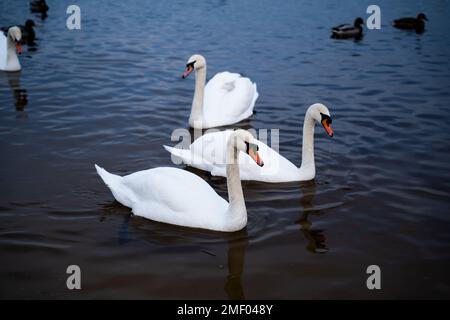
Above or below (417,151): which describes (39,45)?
above

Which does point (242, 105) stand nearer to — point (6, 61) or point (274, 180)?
point (274, 180)

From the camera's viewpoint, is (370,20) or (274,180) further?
(370,20)

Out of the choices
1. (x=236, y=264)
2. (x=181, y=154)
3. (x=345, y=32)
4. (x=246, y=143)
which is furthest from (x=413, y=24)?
(x=236, y=264)

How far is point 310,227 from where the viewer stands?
6.70 metres

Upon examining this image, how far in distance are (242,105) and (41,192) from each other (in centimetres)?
479

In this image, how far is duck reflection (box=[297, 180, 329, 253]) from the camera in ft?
20.5

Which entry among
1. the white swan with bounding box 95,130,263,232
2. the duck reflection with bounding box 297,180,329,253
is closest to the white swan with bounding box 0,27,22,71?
the white swan with bounding box 95,130,263,232

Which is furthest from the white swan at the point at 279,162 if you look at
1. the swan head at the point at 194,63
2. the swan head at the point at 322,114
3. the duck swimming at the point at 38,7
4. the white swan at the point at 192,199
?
the duck swimming at the point at 38,7

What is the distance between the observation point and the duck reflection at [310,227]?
20.5 feet

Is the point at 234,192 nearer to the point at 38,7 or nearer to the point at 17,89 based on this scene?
the point at 17,89

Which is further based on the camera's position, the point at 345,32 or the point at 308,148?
the point at 345,32

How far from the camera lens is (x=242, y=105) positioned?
11.0 metres

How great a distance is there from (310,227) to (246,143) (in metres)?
1.40
